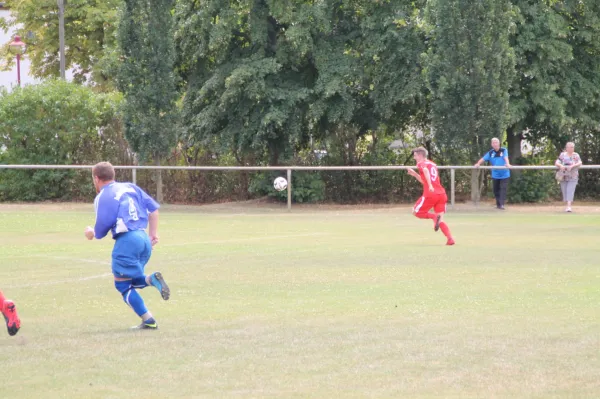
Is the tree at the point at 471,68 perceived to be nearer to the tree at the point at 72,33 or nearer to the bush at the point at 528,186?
the bush at the point at 528,186

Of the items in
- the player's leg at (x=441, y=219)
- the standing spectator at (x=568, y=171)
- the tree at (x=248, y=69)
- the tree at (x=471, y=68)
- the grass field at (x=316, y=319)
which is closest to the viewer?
the grass field at (x=316, y=319)

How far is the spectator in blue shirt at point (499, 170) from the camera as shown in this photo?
2619 centimetres

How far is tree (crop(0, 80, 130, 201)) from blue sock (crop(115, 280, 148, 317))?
21284 millimetres

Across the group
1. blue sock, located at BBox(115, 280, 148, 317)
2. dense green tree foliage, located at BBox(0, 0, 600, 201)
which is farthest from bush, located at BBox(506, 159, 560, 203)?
blue sock, located at BBox(115, 280, 148, 317)

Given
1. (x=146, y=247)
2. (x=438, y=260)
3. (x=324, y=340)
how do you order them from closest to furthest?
1. (x=324, y=340)
2. (x=146, y=247)
3. (x=438, y=260)

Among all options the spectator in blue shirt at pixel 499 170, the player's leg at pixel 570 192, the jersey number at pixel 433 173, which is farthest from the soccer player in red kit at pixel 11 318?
the player's leg at pixel 570 192

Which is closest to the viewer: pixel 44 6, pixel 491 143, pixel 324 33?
pixel 491 143

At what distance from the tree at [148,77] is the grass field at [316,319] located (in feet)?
32.4

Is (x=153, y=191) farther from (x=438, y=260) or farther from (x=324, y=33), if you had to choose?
(x=438, y=260)

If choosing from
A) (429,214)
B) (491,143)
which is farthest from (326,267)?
(491,143)

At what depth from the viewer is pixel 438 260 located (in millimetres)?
15016

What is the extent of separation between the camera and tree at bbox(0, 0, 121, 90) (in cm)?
4084

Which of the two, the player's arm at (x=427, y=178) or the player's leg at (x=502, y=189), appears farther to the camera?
the player's leg at (x=502, y=189)

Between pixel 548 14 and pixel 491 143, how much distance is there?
3.88 metres
